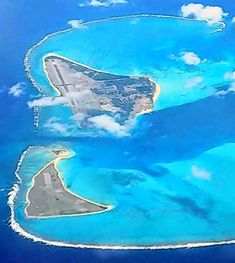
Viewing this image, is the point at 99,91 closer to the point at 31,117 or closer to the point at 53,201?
the point at 31,117

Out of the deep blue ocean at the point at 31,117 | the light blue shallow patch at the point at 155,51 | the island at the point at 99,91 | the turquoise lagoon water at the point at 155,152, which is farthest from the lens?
the light blue shallow patch at the point at 155,51

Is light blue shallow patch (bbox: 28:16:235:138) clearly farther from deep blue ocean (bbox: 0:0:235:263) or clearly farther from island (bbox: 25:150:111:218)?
island (bbox: 25:150:111:218)

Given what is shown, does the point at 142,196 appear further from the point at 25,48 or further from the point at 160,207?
the point at 25,48

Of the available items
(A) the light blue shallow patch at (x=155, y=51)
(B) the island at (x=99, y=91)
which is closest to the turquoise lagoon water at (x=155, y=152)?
(A) the light blue shallow patch at (x=155, y=51)

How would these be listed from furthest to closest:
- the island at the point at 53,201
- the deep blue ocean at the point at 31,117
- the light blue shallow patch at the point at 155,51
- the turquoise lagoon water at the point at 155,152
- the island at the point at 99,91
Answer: the light blue shallow patch at the point at 155,51 → the island at the point at 99,91 → the island at the point at 53,201 → the turquoise lagoon water at the point at 155,152 → the deep blue ocean at the point at 31,117

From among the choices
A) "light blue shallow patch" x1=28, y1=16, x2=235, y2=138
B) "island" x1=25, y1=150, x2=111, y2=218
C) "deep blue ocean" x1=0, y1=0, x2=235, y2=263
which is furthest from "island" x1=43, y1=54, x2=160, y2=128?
"island" x1=25, y1=150, x2=111, y2=218

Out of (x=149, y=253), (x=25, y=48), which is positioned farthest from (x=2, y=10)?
(x=149, y=253)

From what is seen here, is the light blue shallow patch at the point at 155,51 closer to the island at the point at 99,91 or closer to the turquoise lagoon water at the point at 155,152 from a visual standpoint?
the turquoise lagoon water at the point at 155,152
